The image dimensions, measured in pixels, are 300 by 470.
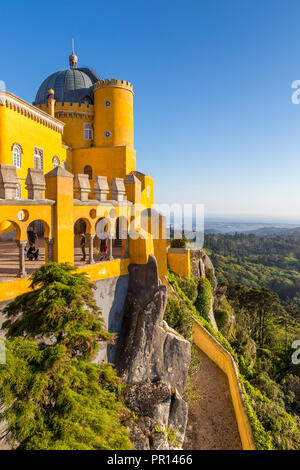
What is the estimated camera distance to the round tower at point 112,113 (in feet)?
84.3

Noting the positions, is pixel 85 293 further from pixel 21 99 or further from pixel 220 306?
pixel 220 306

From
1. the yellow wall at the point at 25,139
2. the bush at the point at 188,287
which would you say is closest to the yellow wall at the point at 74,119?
the yellow wall at the point at 25,139

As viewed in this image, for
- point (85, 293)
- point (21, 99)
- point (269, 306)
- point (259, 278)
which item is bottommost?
point (259, 278)

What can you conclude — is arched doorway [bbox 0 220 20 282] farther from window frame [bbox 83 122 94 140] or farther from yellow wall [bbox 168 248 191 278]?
yellow wall [bbox 168 248 191 278]

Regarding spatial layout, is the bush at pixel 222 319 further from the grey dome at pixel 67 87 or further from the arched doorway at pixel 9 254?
the grey dome at pixel 67 87

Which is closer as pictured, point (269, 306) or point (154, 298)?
point (154, 298)

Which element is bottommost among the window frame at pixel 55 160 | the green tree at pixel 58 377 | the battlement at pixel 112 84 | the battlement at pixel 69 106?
the green tree at pixel 58 377

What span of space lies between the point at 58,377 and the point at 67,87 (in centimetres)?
2837

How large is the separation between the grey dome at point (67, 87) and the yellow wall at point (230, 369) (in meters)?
23.8
